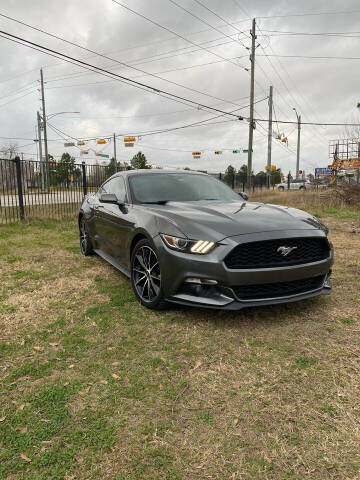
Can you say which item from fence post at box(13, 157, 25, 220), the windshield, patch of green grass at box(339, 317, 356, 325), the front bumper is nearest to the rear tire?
the windshield

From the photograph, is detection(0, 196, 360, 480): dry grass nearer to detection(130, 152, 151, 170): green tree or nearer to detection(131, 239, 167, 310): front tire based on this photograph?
detection(131, 239, 167, 310): front tire

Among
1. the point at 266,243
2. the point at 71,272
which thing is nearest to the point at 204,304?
the point at 266,243

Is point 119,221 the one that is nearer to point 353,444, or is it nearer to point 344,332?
point 344,332

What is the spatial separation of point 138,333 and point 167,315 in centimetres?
41

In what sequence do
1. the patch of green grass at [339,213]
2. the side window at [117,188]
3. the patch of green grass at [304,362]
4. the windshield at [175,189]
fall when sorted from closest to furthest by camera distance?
1. the patch of green grass at [304,362]
2. the windshield at [175,189]
3. the side window at [117,188]
4. the patch of green grass at [339,213]

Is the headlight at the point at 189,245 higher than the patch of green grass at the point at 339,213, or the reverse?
the headlight at the point at 189,245

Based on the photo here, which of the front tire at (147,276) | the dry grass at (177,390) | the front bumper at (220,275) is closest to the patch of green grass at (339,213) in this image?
the dry grass at (177,390)

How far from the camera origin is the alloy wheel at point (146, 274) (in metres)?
3.18

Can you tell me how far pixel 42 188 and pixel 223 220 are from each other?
8937 mm

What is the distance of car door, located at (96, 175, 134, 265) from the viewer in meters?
3.78

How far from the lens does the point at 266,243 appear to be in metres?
2.76

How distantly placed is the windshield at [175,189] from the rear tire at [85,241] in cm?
179

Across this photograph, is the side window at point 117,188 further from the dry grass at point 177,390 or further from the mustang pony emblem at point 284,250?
the mustang pony emblem at point 284,250

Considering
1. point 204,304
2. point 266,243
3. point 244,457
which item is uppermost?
point 266,243
